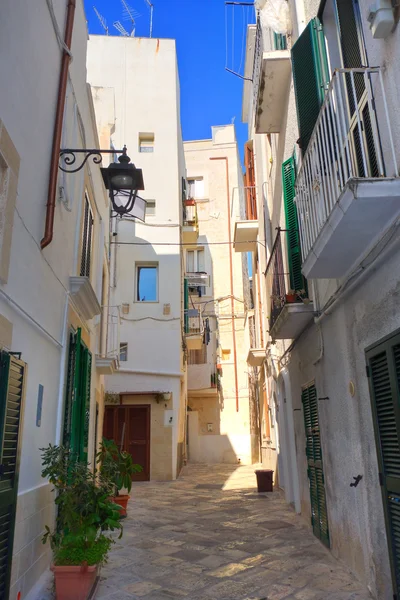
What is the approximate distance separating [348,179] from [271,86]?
5.93 m

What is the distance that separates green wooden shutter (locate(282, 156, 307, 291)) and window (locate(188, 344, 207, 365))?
53.5ft

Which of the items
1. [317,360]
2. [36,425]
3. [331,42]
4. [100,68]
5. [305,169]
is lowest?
[36,425]

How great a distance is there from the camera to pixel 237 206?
23.6 meters

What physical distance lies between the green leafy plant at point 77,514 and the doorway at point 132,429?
11.2 metres

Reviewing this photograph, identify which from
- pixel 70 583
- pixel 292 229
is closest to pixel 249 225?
pixel 292 229

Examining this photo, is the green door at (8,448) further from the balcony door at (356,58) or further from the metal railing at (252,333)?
the metal railing at (252,333)

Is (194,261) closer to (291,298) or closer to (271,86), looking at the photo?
(271,86)

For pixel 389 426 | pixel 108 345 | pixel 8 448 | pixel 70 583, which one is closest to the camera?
pixel 8 448

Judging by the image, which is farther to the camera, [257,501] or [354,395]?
[257,501]

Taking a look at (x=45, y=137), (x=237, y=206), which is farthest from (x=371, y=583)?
(x=237, y=206)

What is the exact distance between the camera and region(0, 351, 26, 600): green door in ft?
12.4

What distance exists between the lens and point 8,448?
13.1 feet

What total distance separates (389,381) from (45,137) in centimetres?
430

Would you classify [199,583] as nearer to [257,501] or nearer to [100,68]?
[257,501]
